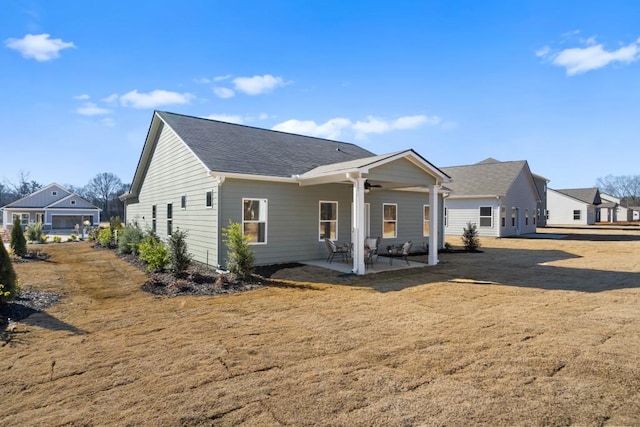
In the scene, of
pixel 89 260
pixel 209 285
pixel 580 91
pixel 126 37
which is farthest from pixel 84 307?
pixel 580 91

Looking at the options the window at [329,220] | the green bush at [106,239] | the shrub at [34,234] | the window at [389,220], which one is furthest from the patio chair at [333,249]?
the shrub at [34,234]

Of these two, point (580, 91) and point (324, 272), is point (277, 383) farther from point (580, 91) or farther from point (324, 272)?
point (580, 91)

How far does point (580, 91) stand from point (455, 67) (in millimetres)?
6299

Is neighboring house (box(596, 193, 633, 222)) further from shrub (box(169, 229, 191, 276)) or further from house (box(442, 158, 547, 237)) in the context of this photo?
shrub (box(169, 229, 191, 276))

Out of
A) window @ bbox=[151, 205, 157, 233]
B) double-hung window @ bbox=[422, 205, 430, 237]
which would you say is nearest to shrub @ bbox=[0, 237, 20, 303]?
window @ bbox=[151, 205, 157, 233]

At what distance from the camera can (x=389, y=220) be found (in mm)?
14320

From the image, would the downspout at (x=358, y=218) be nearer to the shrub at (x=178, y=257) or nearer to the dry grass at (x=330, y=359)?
the dry grass at (x=330, y=359)

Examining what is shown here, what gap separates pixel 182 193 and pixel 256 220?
3.70 metres

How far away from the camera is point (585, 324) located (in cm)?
532

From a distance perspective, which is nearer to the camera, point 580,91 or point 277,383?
point 277,383

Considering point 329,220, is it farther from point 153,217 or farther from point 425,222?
point 153,217

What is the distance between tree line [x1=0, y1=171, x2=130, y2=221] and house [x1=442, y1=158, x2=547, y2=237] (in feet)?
191

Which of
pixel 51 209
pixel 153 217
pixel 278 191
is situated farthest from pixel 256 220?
pixel 51 209

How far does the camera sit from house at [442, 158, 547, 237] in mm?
24062
